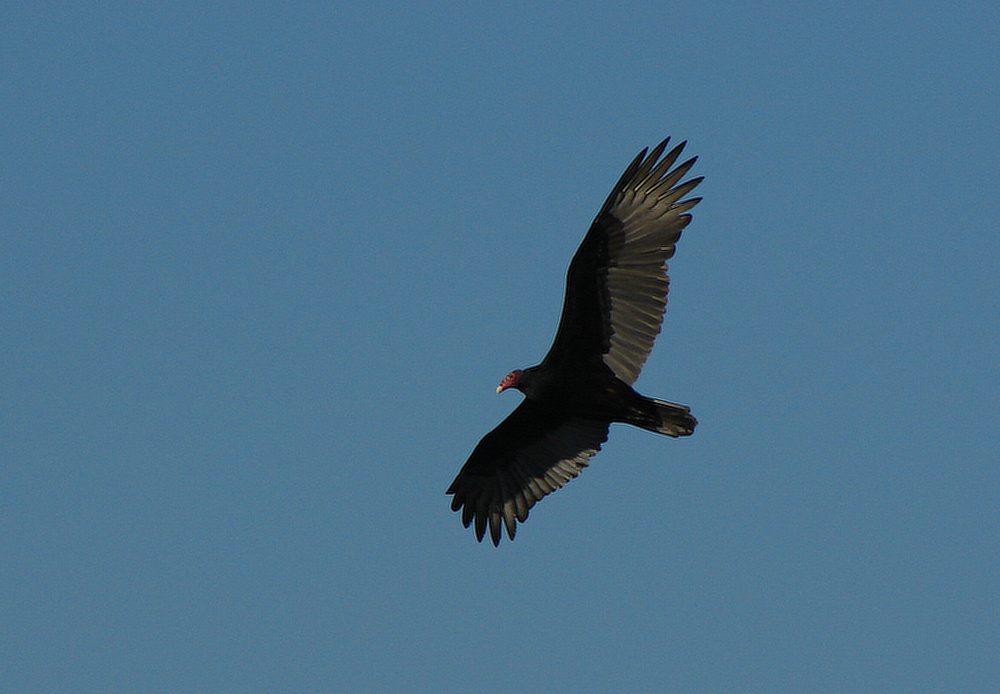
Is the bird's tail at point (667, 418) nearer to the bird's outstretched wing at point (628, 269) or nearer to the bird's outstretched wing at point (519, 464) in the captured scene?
the bird's outstretched wing at point (628, 269)

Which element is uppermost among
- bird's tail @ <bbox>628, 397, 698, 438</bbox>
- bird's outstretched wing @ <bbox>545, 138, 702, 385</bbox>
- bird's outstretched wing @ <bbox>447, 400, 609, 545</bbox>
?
bird's outstretched wing @ <bbox>545, 138, 702, 385</bbox>

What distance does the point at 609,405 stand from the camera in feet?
39.9

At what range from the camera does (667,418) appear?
38.7 feet

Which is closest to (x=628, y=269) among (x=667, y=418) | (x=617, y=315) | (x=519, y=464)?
(x=617, y=315)

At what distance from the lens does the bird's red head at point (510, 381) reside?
12.4 meters

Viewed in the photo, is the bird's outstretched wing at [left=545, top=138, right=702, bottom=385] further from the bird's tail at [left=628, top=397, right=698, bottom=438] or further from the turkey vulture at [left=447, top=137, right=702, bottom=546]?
the bird's tail at [left=628, top=397, right=698, bottom=438]

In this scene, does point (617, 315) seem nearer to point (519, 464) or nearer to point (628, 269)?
point (628, 269)

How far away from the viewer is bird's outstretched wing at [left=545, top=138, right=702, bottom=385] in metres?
11.7

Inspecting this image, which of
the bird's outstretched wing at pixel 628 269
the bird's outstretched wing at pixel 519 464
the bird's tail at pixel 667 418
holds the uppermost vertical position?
the bird's outstretched wing at pixel 628 269

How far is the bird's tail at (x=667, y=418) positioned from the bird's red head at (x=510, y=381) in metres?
1.13

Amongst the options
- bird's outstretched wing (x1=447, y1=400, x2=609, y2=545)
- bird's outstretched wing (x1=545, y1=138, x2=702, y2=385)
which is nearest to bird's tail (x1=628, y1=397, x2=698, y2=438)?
bird's outstretched wing (x1=545, y1=138, x2=702, y2=385)

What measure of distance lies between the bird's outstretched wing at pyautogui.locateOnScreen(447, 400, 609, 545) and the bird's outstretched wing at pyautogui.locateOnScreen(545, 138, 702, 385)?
41.4 inches

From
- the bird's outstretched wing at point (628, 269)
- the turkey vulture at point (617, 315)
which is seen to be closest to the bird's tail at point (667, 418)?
the turkey vulture at point (617, 315)

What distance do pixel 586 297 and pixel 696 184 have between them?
1.33m
